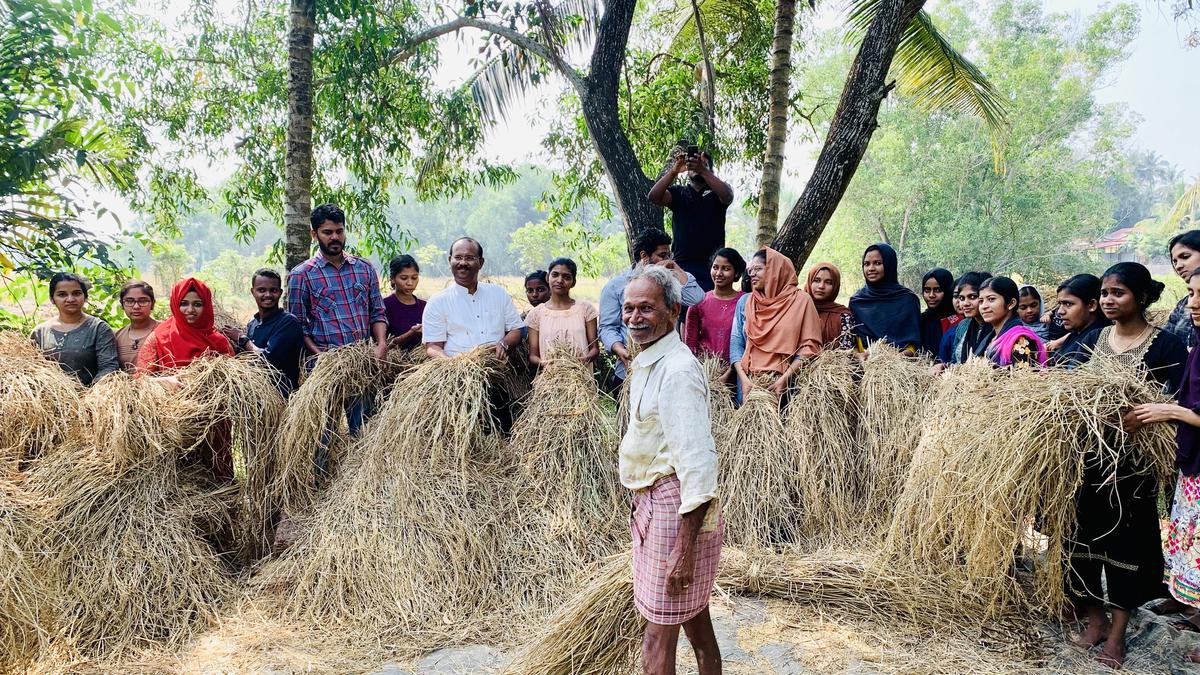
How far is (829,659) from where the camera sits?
9.81 ft

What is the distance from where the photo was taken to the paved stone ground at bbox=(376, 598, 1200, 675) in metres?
2.91

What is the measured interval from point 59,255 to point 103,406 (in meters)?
1.79

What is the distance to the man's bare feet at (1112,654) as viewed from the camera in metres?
2.93

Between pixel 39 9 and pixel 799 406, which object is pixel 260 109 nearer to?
pixel 39 9

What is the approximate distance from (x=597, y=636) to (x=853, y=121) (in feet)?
14.1

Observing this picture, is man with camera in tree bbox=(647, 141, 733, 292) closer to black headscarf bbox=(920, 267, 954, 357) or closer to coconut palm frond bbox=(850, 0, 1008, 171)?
black headscarf bbox=(920, 267, 954, 357)

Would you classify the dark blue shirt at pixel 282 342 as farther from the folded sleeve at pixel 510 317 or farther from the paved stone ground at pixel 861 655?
the paved stone ground at pixel 861 655

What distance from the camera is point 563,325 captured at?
4355 millimetres

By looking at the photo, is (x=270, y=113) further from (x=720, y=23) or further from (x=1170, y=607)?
(x=1170, y=607)

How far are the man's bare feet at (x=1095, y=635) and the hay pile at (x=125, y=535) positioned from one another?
152 inches

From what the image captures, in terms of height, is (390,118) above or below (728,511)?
above

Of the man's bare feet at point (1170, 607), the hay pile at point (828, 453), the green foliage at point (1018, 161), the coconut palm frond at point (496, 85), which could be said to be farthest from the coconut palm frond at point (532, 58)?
the green foliage at point (1018, 161)

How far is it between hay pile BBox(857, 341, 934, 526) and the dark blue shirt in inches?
129

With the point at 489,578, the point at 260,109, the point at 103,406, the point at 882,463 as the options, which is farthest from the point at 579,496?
the point at 260,109
